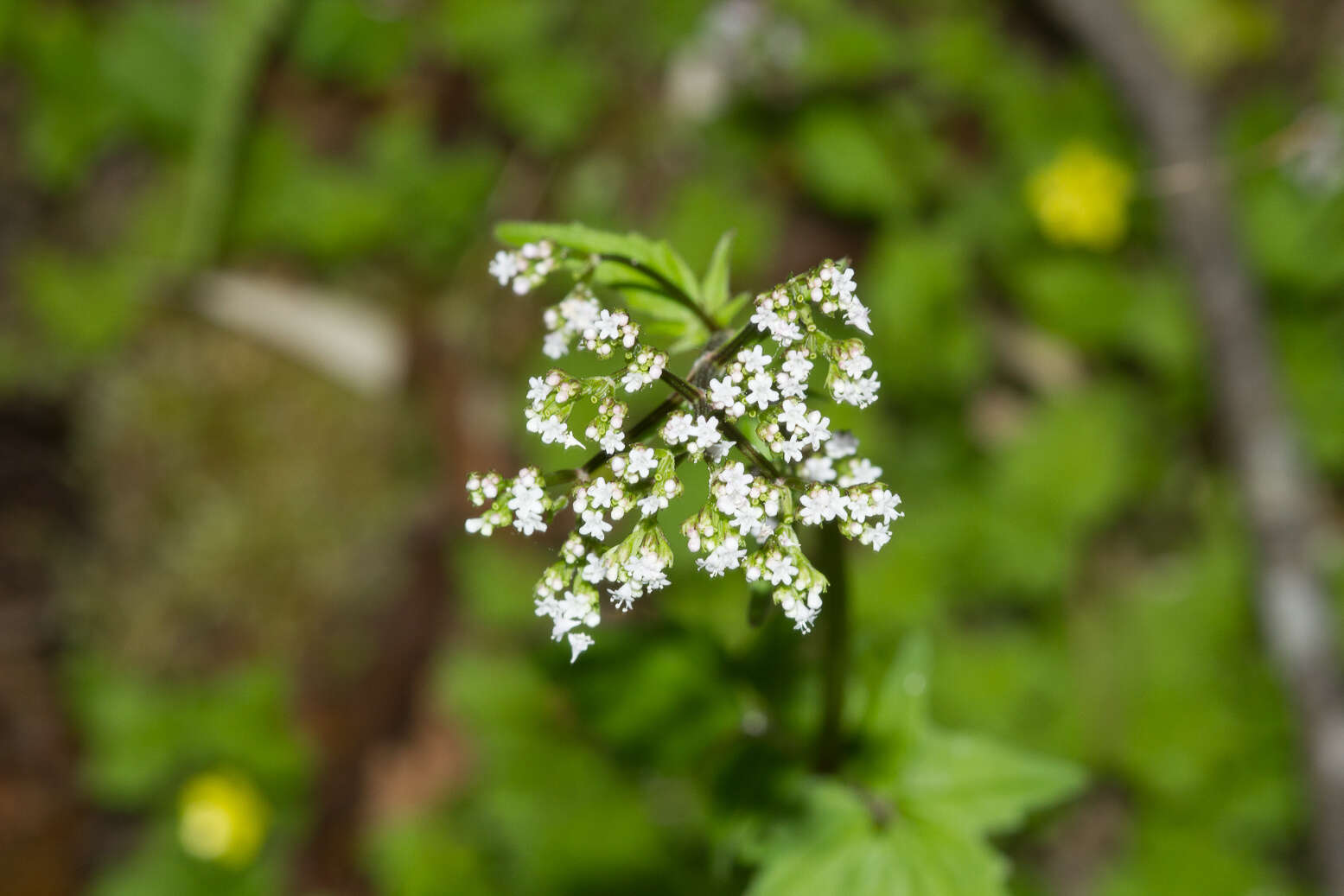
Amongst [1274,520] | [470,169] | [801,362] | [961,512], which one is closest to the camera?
[801,362]

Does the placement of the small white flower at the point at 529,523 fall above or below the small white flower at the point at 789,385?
below

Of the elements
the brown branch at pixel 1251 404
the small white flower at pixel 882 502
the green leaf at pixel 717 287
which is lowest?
the small white flower at pixel 882 502

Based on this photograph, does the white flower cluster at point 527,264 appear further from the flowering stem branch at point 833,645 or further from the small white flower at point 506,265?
the flowering stem branch at point 833,645

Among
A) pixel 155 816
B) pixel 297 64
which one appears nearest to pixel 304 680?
pixel 155 816

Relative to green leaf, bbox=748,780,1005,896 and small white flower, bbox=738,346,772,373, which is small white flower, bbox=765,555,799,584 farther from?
green leaf, bbox=748,780,1005,896

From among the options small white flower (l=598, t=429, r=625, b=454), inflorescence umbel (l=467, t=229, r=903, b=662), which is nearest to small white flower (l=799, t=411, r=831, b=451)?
inflorescence umbel (l=467, t=229, r=903, b=662)

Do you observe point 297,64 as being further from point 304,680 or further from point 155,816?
point 155,816

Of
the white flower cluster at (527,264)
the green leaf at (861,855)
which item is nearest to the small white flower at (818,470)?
the white flower cluster at (527,264)

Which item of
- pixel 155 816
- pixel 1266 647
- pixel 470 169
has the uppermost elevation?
pixel 470 169
